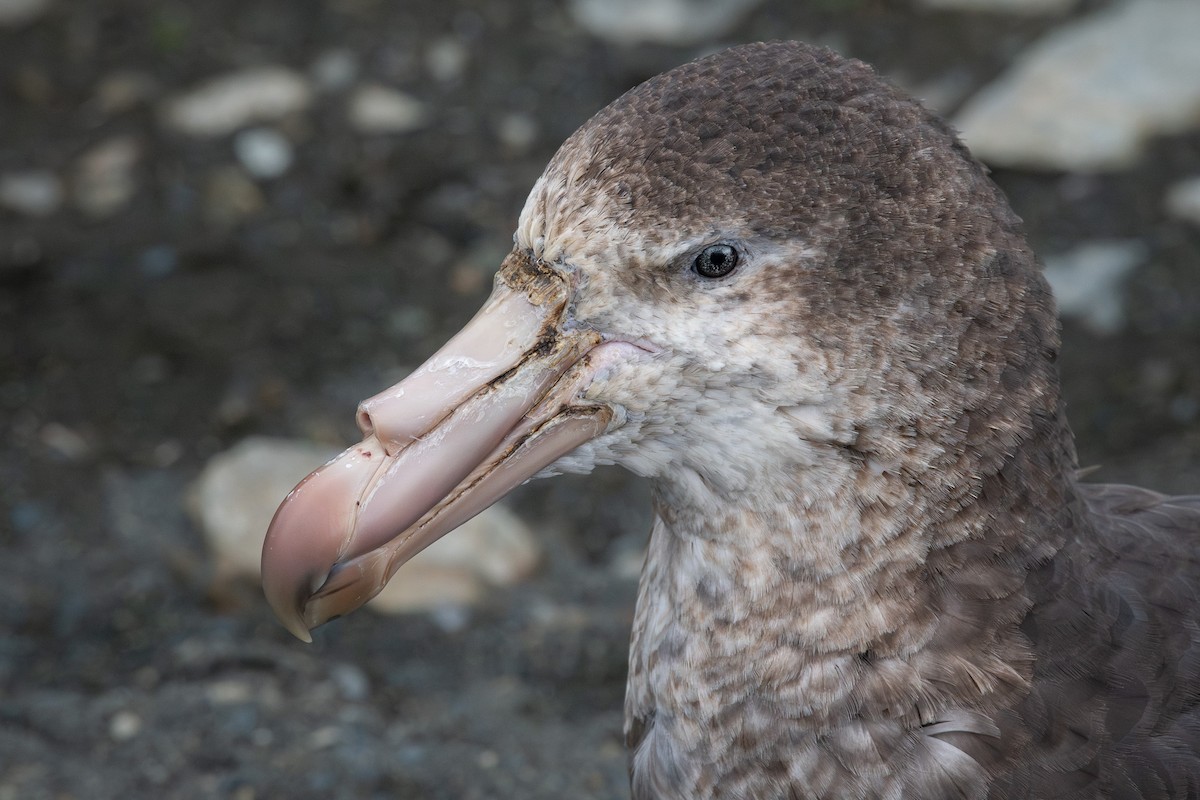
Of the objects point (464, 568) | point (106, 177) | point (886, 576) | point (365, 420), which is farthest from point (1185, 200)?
point (106, 177)

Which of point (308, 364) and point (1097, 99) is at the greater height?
point (1097, 99)

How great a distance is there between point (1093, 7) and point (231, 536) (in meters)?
2.58

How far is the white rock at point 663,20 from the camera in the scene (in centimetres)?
407

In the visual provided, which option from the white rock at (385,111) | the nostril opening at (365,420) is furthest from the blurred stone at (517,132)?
the nostril opening at (365,420)

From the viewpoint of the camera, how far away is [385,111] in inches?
156

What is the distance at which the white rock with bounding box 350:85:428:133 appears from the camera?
394cm

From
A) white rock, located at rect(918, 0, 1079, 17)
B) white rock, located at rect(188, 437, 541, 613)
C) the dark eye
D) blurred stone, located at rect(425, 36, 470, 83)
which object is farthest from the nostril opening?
white rock, located at rect(918, 0, 1079, 17)

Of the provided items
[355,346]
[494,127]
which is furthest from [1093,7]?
[355,346]

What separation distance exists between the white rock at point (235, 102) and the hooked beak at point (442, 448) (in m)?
2.47

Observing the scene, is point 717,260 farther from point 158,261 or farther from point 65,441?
point 158,261

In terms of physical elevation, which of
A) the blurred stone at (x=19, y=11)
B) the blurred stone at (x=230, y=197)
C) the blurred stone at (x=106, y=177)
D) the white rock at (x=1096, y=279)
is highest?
the white rock at (x=1096, y=279)

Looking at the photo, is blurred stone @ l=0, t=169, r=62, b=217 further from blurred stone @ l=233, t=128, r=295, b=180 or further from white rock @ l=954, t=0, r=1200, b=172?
white rock @ l=954, t=0, r=1200, b=172

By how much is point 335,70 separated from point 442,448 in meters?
2.69

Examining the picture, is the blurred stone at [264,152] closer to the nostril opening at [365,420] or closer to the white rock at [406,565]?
the white rock at [406,565]
